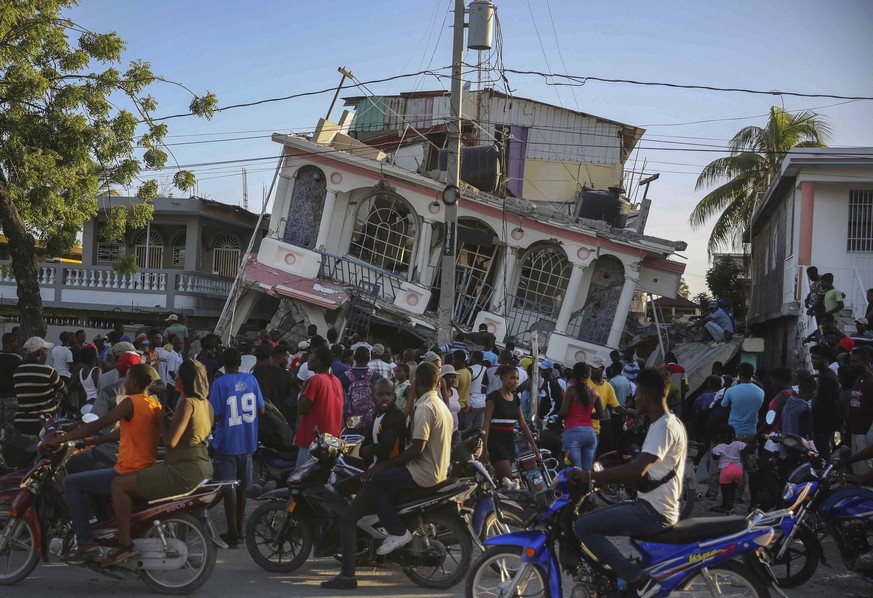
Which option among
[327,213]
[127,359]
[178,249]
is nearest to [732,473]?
[127,359]

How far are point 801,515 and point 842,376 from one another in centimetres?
314

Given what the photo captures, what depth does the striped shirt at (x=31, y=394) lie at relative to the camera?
904cm

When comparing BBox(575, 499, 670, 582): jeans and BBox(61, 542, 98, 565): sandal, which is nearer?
BBox(575, 499, 670, 582): jeans

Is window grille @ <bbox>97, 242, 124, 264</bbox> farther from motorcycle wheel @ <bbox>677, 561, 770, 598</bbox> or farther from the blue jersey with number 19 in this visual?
motorcycle wheel @ <bbox>677, 561, 770, 598</bbox>

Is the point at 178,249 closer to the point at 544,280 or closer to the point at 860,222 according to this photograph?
the point at 544,280

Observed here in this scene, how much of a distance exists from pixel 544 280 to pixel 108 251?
45.8 ft

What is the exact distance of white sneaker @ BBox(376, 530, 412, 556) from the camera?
269 inches

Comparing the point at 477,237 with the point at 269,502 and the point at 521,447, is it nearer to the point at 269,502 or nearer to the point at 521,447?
the point at 521,447

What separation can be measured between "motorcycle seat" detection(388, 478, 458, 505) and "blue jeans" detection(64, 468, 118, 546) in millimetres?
2075

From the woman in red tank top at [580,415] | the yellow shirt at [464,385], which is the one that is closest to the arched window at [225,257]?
the yellow shirt at [464,385]

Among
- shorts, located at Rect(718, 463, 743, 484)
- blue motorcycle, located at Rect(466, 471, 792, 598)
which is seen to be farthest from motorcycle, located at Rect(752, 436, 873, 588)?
shorts, located at Rect(718, 463, 743, 484)

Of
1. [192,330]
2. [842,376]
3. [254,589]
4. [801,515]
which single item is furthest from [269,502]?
[192,330]

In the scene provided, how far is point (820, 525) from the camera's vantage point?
7.41 meters

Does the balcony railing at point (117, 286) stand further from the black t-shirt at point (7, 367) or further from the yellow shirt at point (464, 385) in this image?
the yellow shirt at point (464, 385)
